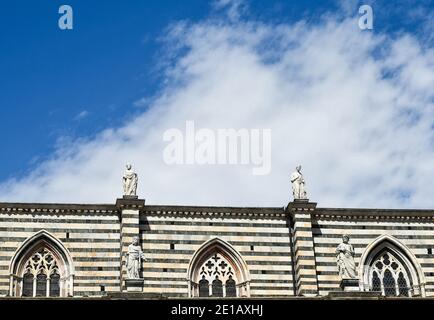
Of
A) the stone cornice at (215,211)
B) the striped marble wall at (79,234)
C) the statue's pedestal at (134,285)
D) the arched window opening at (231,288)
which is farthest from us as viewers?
the stone cornice at (215,211)

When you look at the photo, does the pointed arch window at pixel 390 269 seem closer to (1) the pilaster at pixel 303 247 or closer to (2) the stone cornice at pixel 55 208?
(1) the pilaster at pixel 303 247

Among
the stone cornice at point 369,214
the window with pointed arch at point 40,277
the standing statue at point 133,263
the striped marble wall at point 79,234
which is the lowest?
the standing statue at point 133,263

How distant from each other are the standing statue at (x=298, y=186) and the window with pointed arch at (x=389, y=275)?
3529 mm

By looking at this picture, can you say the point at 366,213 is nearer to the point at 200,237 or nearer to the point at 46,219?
the point at 200,237

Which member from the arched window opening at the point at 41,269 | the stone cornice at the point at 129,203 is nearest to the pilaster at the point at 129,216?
the stone cornice at the point at 129,203

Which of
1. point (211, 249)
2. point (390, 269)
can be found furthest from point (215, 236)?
point (390, 269)

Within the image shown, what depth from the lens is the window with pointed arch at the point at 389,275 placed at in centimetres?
3247

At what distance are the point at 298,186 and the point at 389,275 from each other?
4551mm

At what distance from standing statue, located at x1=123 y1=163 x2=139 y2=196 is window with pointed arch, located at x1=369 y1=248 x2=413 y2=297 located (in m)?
8.97

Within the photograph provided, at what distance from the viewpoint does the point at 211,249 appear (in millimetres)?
32781

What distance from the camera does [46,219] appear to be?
32.2m
